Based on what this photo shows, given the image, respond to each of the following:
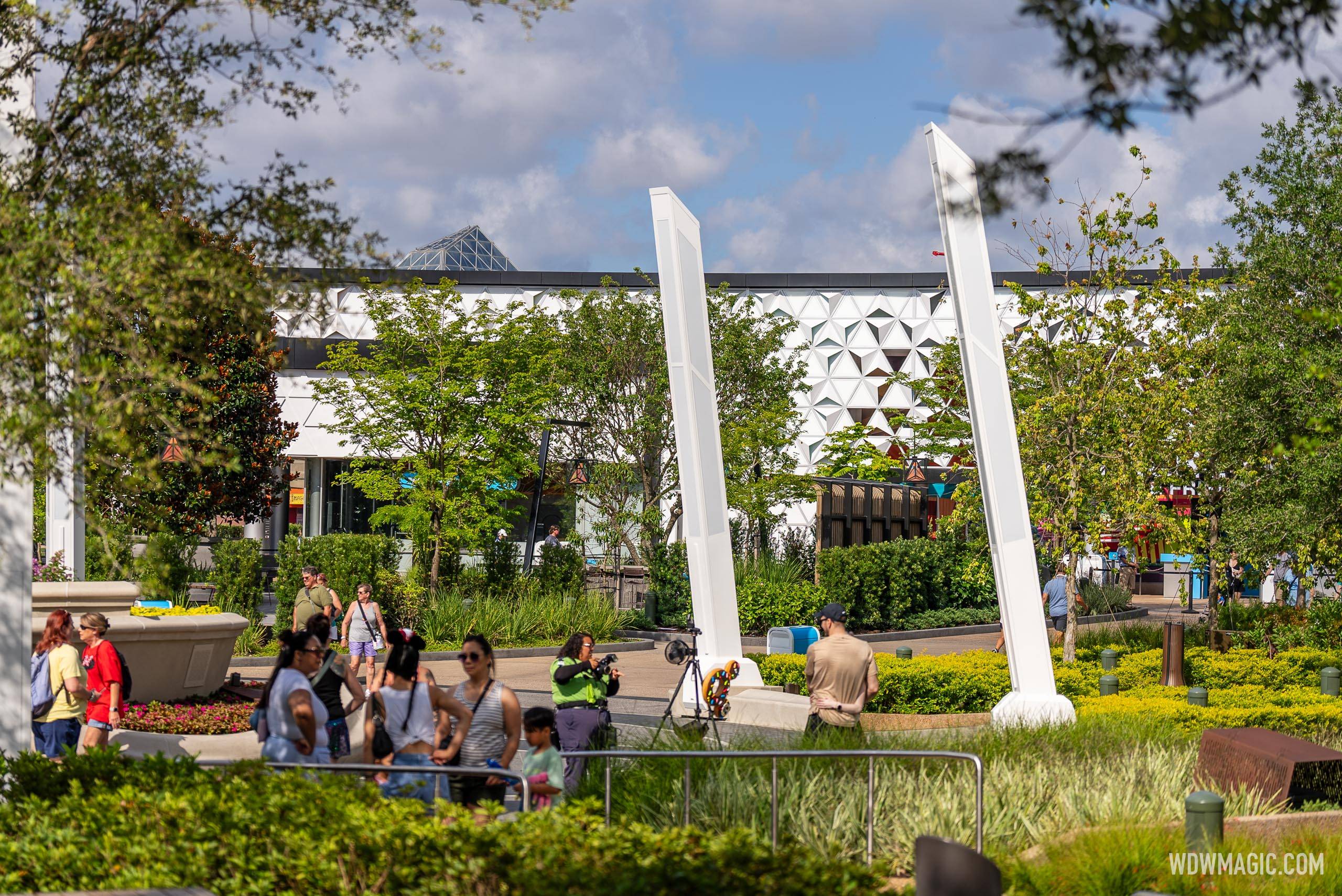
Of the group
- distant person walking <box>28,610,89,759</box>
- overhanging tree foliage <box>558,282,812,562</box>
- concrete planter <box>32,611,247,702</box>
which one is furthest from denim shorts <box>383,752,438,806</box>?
overhanging tree foliage <box>558,282,812,562</box>

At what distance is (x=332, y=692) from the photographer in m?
9.85

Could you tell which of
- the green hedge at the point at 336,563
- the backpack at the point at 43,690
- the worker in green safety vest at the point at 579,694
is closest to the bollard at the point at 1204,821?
the worker in green safety vest at the point at 579,694

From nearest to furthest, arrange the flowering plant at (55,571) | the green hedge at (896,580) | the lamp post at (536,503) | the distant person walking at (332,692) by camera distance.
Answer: the distant person walking at (332,692) → the flowering plant at (55,571) → the green hedge at (896,580) → the lamp post at (536,503)

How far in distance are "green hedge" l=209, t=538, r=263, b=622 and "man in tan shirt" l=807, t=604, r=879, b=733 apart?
15104 mm

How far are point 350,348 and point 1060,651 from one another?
15723 millimetres

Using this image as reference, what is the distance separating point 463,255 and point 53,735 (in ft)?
145

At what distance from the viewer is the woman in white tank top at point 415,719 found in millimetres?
7977

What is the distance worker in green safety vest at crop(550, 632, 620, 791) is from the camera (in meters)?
9.70

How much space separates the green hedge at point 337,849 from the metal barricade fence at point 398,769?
0.16 metres

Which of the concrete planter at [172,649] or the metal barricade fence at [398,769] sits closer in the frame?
the metal barricade fence at [398,769]

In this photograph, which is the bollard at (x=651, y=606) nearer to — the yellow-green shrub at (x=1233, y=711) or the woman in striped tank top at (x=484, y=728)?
the yellow-green shrub at (x=1233, y=711)

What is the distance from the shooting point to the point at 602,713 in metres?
10.2

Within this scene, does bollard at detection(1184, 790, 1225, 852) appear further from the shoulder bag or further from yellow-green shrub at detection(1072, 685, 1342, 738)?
the shoulder bag

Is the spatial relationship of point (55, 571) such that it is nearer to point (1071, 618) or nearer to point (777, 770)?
point (777, 770)
